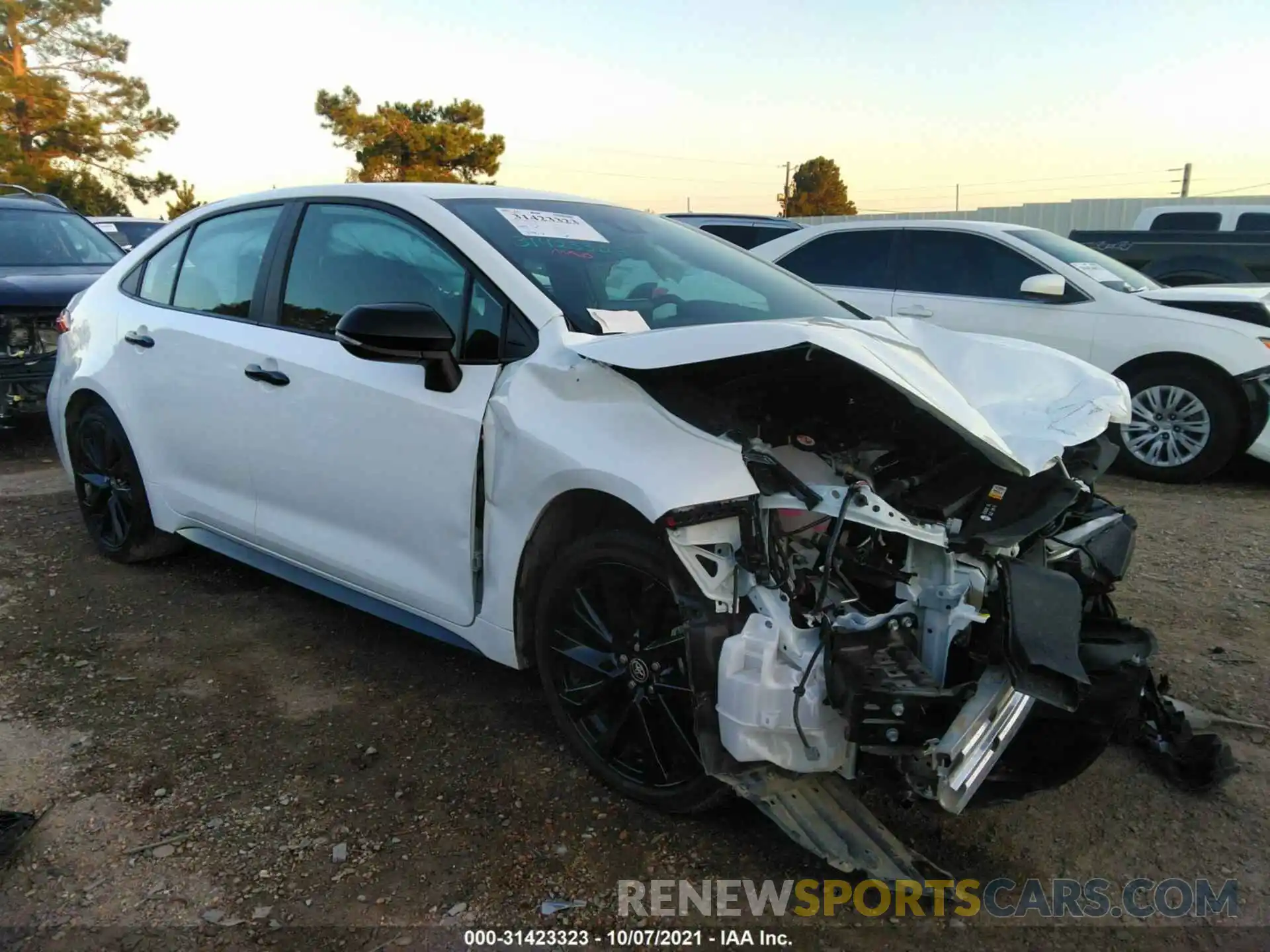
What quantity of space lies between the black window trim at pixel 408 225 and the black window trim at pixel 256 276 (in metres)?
0.03

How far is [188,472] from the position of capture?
3.97 meters

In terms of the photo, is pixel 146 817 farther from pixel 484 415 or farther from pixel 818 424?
pixel 818 424

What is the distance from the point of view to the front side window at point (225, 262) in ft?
12.2

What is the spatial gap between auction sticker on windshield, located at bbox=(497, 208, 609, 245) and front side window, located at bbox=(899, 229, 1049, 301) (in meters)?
4.45

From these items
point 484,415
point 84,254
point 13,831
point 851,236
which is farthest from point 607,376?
point 84,254

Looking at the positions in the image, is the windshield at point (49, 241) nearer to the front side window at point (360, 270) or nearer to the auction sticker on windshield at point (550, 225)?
the front side window at point (360, 270)

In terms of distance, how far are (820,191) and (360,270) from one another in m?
44.0

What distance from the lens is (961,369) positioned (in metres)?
2.98

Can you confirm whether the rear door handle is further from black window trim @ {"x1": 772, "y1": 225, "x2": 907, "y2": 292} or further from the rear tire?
black window trim @ {"x1": 772, "y1": 225, "x2": 907, "y2": 292}

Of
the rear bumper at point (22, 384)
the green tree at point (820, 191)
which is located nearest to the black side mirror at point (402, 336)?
the rear bumper at point (22, 384)

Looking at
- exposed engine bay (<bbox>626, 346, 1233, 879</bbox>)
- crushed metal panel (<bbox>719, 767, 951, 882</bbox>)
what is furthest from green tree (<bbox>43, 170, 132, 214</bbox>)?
crushed metal panel (<bbox>719, 767, 951, 882</bbox>)

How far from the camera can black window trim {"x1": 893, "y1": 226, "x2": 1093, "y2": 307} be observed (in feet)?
21.7

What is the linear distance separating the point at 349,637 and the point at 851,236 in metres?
5.31

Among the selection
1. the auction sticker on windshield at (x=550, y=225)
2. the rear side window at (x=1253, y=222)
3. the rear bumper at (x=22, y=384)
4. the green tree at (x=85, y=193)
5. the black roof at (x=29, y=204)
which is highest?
the green tree at (x=85, y=193)
